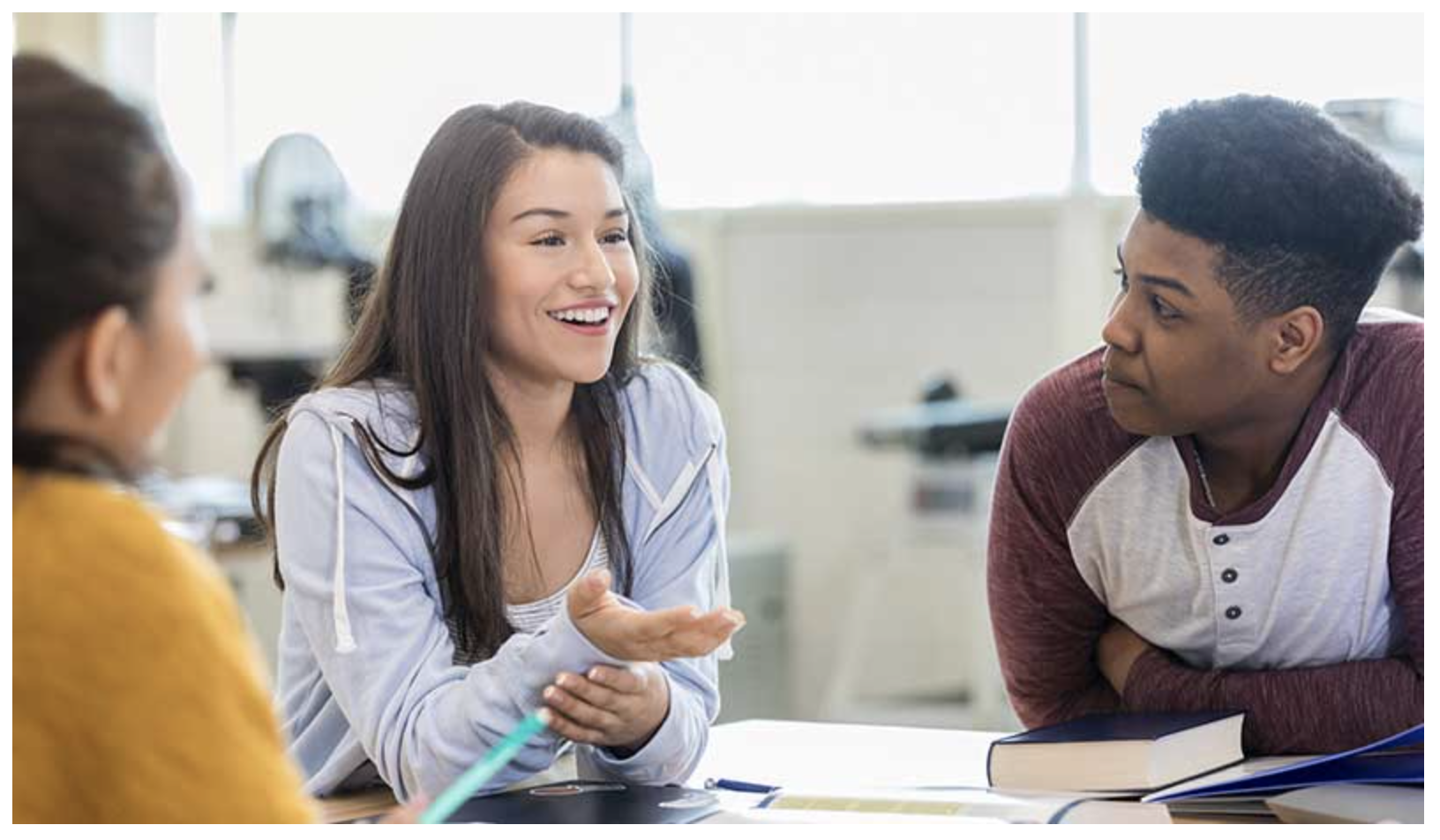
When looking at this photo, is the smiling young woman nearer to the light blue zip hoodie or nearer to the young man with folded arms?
the light blue zip hoodie

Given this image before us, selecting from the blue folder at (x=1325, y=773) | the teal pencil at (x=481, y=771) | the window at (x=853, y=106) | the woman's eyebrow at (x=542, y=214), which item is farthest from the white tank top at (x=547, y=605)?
the window at (x=853, y=106)

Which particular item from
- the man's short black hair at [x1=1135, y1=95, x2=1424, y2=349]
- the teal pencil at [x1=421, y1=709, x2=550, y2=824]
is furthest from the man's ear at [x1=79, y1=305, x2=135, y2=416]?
the man's short black hair at [x1=1135, y1=95, x2=1424, y2=349]

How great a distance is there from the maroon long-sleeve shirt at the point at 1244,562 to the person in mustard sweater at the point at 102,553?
2.93 ft

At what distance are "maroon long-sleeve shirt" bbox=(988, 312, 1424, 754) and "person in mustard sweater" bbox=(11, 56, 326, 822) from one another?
0.89m

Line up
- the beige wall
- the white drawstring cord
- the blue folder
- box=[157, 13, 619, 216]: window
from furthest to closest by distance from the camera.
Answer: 1. the beige wall
2. box=[157, 13, 619, 216]: window
3. the white drawstring cord
4. the blue folder

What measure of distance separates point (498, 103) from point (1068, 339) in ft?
8.94

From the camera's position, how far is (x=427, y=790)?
53.2 inches

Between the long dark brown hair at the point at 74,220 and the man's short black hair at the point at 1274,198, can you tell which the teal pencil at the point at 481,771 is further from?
the man's short black hair at the point at 1274,198

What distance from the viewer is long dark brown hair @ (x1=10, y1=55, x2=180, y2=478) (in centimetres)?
81

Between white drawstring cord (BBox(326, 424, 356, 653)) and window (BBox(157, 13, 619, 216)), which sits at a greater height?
window (BBox(157, 13, 619, 216))

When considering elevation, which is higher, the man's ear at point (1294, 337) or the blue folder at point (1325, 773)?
the man's ear at point (1294, 337)

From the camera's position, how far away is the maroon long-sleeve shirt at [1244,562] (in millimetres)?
1471

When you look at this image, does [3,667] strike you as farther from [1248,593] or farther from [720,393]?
[720,393]

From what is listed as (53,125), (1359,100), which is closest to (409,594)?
(53,125)
